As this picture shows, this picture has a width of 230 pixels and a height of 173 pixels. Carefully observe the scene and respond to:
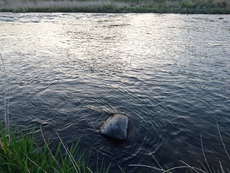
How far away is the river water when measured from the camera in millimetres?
4465

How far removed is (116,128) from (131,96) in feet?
7.11

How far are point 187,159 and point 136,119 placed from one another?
5.74 ft

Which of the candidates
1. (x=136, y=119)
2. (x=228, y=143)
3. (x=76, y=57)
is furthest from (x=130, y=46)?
(x=228, y=143)

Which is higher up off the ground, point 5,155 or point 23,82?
point 5,155

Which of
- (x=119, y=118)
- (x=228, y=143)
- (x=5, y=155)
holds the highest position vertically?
(x=5, y=155)

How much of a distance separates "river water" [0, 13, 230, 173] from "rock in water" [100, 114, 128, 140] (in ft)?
0.56

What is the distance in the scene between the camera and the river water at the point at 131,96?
446 centimetres

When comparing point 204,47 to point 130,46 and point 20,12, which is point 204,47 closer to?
point 130,46

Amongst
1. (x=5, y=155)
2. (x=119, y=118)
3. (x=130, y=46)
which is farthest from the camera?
(x=130, y=46)

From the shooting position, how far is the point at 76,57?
1086 cm

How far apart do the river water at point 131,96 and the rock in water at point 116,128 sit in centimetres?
17

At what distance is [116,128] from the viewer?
4785 millimetres

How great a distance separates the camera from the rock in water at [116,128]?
472cm

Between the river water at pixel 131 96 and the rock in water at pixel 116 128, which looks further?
the rock in water at pixel 116 128
